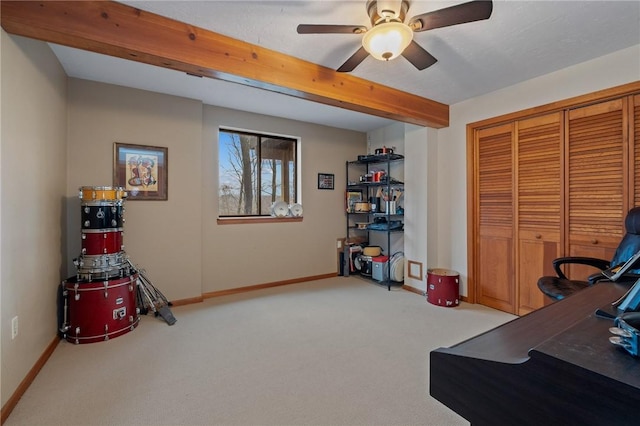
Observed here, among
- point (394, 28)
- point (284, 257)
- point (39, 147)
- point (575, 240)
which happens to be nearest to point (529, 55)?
point (394, 28)

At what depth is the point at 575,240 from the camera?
2.70 meters

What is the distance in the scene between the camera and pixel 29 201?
79.1 inches

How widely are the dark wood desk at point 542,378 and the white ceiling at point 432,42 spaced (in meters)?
1.94

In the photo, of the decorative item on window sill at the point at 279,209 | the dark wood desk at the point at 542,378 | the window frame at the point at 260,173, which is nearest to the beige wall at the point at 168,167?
the window frame at the point at 260,173

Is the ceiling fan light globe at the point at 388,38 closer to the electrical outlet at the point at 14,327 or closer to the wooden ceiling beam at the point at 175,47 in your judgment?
the wooden ceiling beam at the point at 175,47

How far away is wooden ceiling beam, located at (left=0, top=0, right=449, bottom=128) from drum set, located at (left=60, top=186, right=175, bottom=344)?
129 centimetres

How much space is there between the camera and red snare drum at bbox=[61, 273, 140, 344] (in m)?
2.46

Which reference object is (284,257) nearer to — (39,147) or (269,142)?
(269,142)

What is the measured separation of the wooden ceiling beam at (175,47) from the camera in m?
1.71

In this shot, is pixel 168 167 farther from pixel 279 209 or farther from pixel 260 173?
pixel 279 209

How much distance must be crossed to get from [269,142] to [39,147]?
8.72 ft

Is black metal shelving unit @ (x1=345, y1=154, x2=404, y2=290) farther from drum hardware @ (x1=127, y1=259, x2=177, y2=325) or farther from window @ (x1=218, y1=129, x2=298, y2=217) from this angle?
drum hardware @ (x1=127, y1=259, x2=177, y2=325)

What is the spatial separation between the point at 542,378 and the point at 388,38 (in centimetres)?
180

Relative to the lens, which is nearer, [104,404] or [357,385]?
[104,404]
